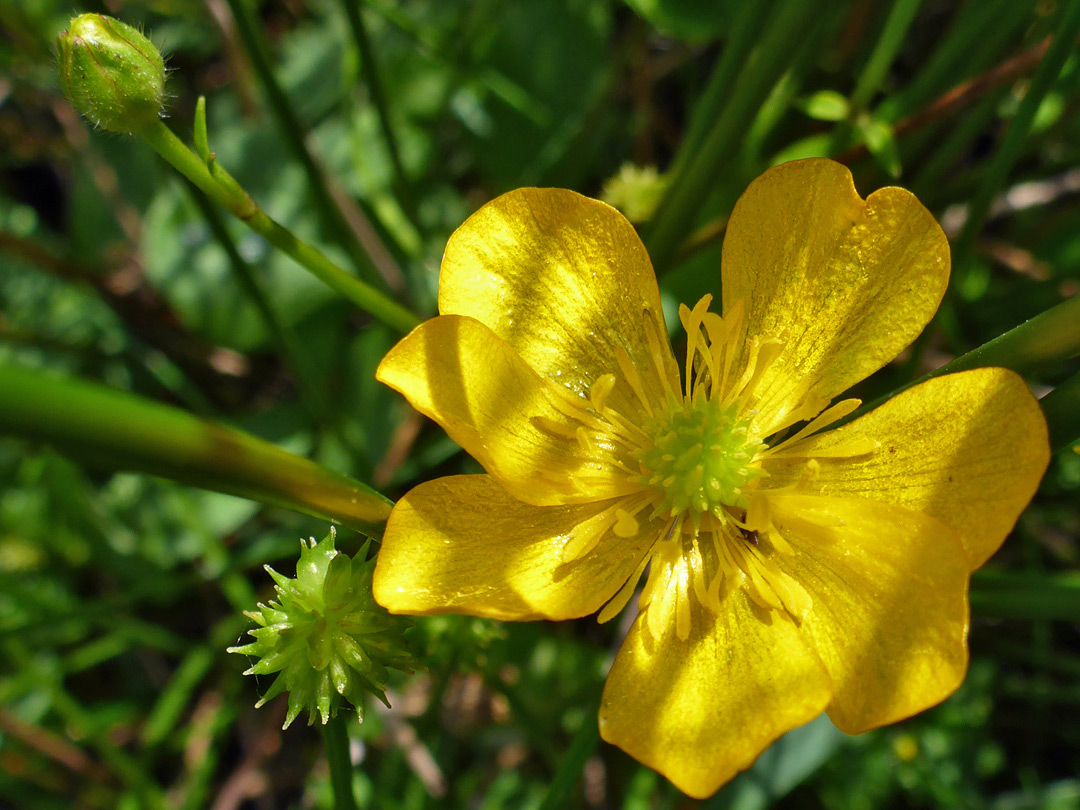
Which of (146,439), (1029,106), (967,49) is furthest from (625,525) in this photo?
(967,49)

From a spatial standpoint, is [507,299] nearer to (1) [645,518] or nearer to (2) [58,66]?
(1) [645,518]

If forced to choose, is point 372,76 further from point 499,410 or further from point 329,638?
point 329,638

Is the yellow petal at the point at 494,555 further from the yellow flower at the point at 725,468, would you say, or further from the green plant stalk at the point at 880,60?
the green plant stalk at the point at 880,60

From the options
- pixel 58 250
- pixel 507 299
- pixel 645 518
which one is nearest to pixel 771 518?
pixel 645 518

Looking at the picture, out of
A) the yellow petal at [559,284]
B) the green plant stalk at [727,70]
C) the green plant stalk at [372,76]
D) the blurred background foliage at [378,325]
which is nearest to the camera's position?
the yellow petal at [559,284]

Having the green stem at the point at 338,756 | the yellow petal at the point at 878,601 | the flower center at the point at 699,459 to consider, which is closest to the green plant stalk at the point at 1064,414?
the yellow petal at the point at 878,601
